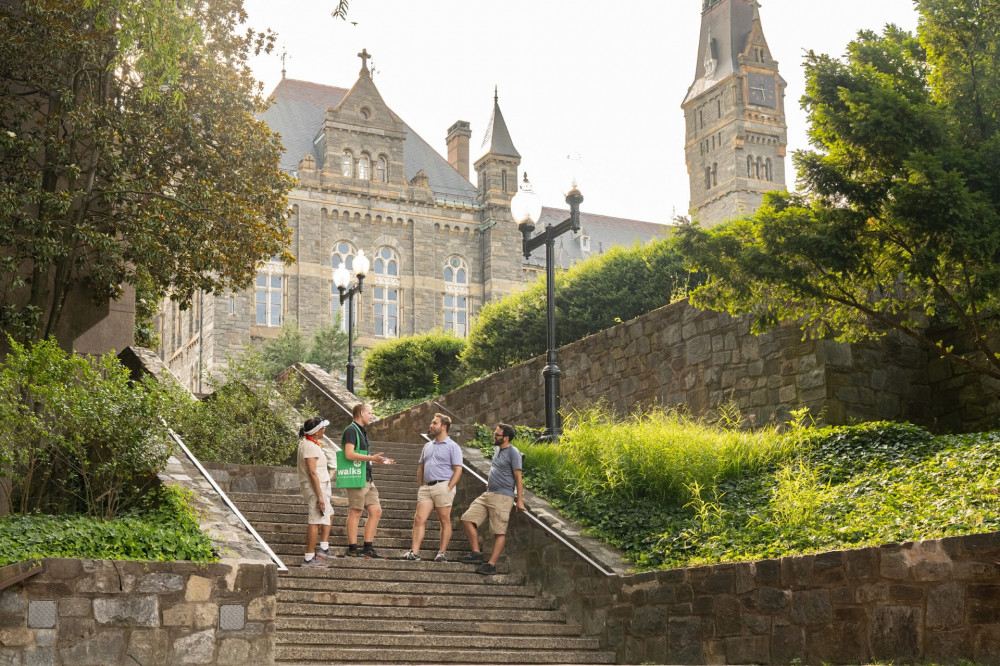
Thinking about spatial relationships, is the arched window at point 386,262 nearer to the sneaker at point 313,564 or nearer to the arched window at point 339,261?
the arched window at point 339,261

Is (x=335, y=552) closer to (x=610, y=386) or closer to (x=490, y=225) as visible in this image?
(x=610, y=386)

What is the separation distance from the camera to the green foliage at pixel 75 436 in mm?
9102

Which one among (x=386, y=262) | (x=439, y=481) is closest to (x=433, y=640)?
(x=439, y=481)

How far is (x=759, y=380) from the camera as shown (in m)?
14.7

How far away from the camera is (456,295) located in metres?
54.9

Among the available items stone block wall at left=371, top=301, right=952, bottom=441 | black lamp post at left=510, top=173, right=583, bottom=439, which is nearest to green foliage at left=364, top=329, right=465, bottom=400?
stone block wall at left=371, top=301, right=952, bottom=441

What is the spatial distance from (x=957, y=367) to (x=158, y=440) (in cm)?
951

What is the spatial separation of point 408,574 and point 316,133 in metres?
46.7

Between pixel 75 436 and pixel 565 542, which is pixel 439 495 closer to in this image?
pixel 565 542

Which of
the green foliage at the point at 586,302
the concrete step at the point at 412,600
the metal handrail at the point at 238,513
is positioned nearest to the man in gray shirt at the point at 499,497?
the concrete step at the point at 412,600

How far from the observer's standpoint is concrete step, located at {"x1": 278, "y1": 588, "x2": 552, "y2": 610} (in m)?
9.67

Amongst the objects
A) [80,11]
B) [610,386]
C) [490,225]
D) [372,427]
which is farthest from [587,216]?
[80,11]

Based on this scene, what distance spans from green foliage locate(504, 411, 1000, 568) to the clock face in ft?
237

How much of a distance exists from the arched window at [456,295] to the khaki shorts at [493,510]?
43017mm
